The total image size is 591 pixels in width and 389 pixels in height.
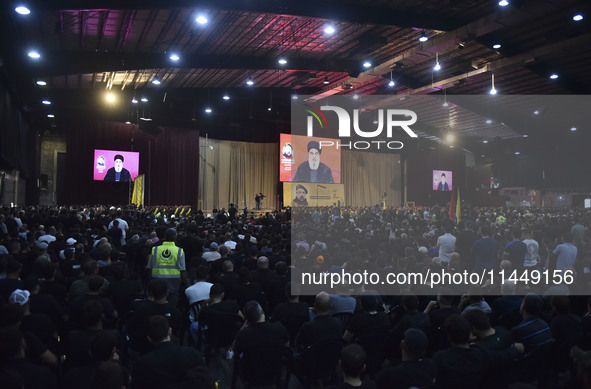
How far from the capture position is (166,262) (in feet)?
21.3

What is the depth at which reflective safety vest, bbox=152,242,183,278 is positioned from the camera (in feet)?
21.3

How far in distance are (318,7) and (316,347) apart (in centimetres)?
985

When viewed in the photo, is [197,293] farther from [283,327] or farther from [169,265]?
[283,327]

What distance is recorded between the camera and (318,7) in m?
11.6

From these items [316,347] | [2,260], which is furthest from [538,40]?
[2,260]

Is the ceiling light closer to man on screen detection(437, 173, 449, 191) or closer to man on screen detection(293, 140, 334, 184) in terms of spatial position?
man on screen detection(293, 140, 334, 184)

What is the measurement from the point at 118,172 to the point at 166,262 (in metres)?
21.0

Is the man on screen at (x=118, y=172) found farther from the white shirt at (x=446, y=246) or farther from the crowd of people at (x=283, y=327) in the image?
the white shirt at (x=446, y=246)

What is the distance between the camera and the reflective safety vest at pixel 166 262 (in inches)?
255

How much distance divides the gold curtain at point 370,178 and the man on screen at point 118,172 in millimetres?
16814

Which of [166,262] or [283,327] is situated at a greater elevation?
[166,262]

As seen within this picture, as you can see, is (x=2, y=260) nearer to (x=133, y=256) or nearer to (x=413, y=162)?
(x=133, y=256)

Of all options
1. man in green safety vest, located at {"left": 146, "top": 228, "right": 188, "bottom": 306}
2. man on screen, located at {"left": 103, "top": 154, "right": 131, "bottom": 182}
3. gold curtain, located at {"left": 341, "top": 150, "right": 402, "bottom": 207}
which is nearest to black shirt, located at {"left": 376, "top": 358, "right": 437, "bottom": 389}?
man in green safety vest, located at {"left": 146, "top": 228, "right": 188, "bottom": 306}

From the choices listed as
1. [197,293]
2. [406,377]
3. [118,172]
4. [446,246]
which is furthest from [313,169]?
[406,377]
